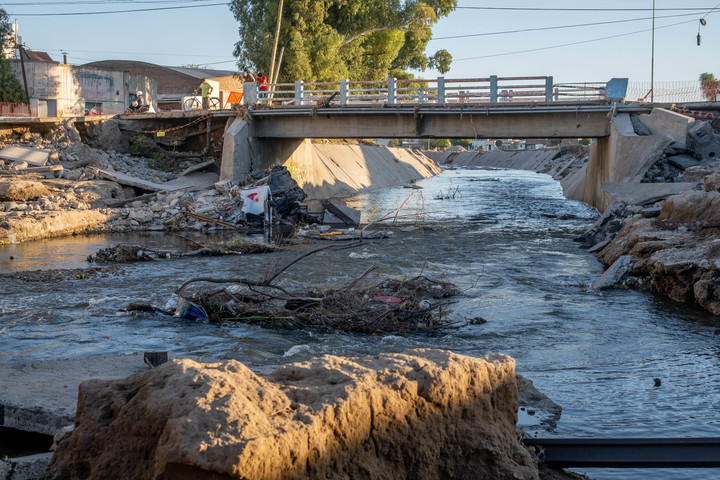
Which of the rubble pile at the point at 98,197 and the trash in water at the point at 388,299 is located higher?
the rubble pile at the point at 98,197

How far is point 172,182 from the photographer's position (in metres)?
28.2

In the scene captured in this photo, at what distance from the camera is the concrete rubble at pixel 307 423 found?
2.93 metres

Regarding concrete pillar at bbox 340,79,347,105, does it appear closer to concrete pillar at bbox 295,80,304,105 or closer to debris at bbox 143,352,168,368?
concrete pillar at bbox 295,80,304,105

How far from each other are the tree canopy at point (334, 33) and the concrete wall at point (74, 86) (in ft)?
25.1

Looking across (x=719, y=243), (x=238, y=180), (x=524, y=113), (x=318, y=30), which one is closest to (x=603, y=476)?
(x=719, y=243)

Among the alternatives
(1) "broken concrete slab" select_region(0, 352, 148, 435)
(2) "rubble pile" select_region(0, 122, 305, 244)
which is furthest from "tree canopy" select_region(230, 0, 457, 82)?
(1) "broken concrete slab" select_region(0, 352, 148, 435)

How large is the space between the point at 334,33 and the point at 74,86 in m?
15.9

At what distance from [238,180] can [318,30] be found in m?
17.8

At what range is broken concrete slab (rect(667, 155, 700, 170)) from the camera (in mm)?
22625

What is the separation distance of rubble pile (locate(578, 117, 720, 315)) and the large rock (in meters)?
7.78

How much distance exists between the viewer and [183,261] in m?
15.4

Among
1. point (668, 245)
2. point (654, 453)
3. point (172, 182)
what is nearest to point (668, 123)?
point (668, 245)

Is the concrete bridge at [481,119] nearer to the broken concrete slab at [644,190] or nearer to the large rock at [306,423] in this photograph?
the broken concrete slab at [644,190]

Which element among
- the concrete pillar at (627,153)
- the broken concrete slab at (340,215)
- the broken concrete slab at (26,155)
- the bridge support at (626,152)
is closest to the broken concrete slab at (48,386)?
the broken concrete slab at (340,215)
